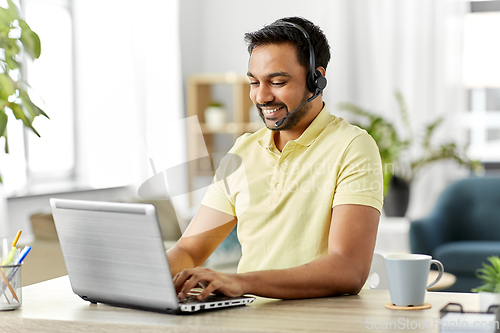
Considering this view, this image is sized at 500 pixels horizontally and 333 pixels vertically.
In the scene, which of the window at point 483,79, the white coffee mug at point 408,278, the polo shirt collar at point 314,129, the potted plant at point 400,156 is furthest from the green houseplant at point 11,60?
the window at point 483,79

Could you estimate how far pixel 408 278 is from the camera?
1.00 m

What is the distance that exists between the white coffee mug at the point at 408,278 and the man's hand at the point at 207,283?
0.83 feet

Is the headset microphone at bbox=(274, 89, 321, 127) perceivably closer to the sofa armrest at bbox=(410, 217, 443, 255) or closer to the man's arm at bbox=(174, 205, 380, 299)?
the man's arm at bbox=(174, 205, 380, 299)

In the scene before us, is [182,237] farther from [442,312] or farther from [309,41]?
[442,312]

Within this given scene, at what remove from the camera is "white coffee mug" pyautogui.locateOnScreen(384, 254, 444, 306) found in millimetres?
988

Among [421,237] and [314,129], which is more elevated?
[314,129]

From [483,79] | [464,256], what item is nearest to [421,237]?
[464,256]

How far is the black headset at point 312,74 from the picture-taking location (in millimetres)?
1371

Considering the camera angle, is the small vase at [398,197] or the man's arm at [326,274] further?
the small vase at [398,197]

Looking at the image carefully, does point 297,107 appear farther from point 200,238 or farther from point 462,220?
point 462,220

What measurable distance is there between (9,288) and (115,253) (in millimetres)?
212

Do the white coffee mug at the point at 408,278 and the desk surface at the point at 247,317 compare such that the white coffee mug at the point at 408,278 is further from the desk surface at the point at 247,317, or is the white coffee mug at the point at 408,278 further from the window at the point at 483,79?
the window at the point at 483,79

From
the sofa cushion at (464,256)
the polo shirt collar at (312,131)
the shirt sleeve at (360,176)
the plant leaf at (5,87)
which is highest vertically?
the plant leaf at (5,87)

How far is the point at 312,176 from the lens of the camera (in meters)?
1.33
